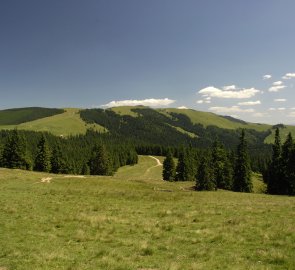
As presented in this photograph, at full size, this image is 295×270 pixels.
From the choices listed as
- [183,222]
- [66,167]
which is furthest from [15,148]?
[183,222]

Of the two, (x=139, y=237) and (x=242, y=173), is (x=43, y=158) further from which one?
(x=139, y=237)

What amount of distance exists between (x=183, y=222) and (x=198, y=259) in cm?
933

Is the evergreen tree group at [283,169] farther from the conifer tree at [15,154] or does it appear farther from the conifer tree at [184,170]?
the conifer tree at [15,154]

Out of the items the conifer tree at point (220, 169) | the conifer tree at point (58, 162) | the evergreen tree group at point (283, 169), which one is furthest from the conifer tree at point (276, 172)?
the conifer tree at point (58, 162)

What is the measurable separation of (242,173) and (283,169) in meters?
9.58

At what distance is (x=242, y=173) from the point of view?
241ft

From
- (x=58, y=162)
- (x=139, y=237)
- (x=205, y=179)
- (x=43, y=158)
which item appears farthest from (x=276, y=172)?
(x=58, y=162)

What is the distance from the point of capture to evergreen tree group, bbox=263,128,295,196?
2526 inches

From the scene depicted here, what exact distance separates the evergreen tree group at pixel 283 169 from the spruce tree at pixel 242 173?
5167mm

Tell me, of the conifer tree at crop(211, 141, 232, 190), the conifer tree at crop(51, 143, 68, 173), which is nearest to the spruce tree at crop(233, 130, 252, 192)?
the conifer tree at crop(211, 141, 232, 190)

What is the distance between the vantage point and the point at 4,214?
2511cm

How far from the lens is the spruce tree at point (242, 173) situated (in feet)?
239

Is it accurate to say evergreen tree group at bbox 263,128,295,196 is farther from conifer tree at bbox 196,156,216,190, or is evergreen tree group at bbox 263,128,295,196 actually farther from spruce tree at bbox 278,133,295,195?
conifer tree at bbox 196,156,216,190

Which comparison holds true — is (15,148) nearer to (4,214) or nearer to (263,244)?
(4,214)
